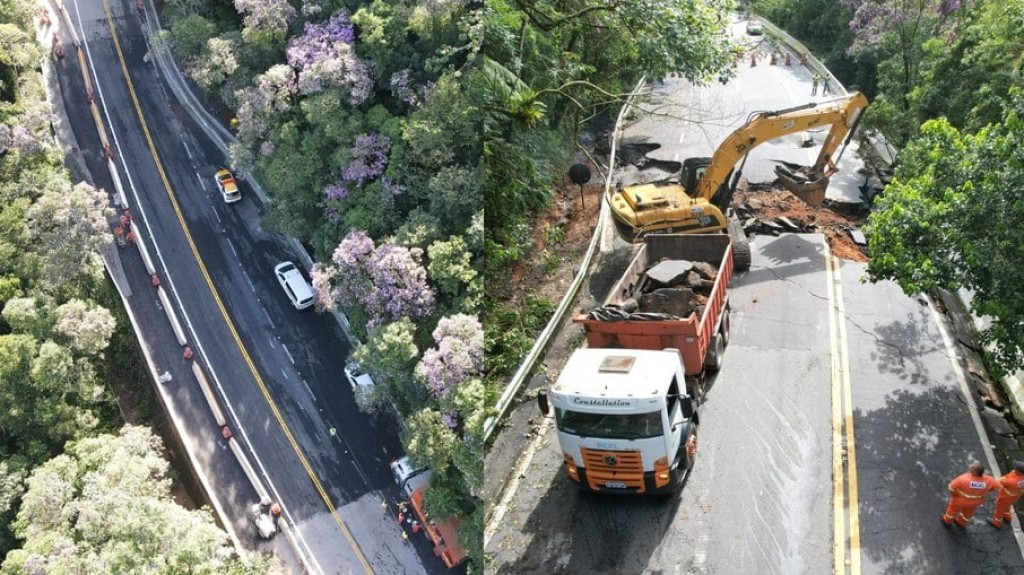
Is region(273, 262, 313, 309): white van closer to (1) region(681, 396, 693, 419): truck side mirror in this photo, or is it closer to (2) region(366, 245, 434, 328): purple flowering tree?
(2) region(366, 245, 434, 328): purple flowering tree

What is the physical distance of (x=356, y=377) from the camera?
28.9 m

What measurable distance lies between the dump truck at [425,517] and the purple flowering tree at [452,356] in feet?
14.1

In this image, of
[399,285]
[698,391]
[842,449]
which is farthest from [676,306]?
[399,285]

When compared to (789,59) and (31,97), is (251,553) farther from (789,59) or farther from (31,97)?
(789,59)

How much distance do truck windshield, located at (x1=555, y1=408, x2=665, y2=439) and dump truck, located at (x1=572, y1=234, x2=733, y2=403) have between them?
252 centimetres

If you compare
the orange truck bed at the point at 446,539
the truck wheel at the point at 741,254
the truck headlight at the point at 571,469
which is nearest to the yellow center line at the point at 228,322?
the orange truck bed at the point at 446,539

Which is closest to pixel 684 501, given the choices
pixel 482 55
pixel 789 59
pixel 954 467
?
pixel 954 467

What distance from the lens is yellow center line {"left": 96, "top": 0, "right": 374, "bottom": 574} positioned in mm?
27656

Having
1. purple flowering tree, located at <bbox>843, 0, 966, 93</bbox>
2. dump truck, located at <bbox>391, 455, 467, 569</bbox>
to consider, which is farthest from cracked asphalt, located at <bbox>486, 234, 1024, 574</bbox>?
purple flowering tree, located at <bbox>843, 0, 966, 93</bbox>

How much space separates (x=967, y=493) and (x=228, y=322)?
91.0 feet

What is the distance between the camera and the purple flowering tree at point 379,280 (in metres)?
24.3

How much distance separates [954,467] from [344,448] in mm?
20567

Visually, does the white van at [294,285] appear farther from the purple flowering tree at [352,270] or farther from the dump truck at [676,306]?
the dump truck at [676,306]

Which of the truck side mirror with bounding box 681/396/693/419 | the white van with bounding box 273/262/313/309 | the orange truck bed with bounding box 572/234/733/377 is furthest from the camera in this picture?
the white van with bounding box 273/262/313/309
